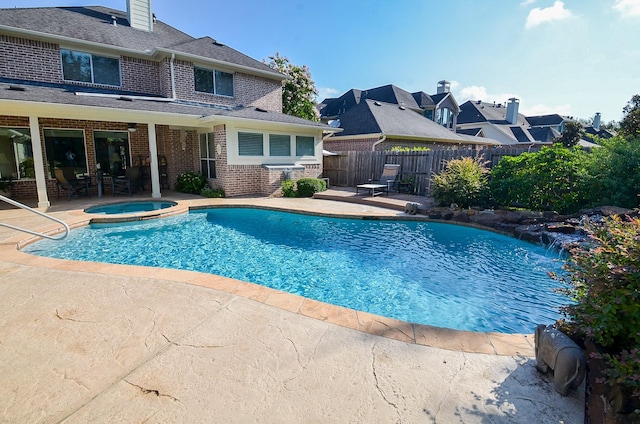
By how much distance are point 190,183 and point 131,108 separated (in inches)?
145

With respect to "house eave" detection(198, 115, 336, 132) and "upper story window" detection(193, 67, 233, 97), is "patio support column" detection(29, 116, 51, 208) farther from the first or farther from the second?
"upper story window" detection(193, 67, 233, 97)

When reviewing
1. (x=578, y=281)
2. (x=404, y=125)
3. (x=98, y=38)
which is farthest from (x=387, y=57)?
(x=578, y=281)

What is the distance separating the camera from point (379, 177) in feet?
45.7

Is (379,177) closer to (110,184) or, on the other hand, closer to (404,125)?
(404,125)

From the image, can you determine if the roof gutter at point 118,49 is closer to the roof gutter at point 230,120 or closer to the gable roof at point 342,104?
the roof gutter at point 230,120

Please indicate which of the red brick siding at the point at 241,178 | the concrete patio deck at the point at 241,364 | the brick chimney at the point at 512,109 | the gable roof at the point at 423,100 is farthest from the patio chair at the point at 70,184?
the brick chimney at the point at 512,109

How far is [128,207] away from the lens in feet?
31.4

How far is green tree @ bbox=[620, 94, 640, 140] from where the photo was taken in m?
9.11

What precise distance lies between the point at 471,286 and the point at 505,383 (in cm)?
291

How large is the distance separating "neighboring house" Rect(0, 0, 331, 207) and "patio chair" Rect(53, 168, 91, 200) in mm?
698

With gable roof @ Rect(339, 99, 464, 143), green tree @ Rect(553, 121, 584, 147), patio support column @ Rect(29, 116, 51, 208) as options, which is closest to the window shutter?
patio support column @ Rect(29, 116, 51, 208)

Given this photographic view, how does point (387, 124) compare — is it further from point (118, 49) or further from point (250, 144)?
point (118, 49)

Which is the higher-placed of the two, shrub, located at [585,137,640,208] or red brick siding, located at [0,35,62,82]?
red brick siding, located at [0,35,62,82]

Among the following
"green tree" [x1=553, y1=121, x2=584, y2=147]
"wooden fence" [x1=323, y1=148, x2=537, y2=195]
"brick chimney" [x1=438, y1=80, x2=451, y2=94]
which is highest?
"brick chimney" [x1=438, y1=80, x2=451, y2=94]
